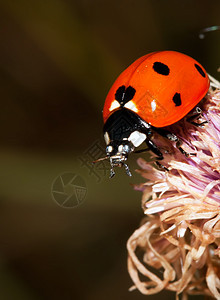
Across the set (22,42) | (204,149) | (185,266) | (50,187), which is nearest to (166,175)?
(204,149)

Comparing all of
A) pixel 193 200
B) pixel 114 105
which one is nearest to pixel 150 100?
pixel 114 105

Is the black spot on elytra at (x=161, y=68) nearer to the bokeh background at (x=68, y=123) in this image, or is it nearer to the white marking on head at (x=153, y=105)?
the white marking on head at (x=153, y=105)

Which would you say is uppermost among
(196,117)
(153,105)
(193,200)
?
(153,105)

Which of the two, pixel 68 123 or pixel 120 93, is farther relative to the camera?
pixel 68 123

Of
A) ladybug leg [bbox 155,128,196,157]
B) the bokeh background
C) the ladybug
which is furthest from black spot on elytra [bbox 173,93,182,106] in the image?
the bokeh background

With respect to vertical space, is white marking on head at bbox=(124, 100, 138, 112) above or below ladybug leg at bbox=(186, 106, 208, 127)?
above

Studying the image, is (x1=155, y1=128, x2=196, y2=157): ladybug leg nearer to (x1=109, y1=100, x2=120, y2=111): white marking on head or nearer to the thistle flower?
the thistle flower

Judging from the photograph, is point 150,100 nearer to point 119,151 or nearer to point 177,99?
point 177,99
